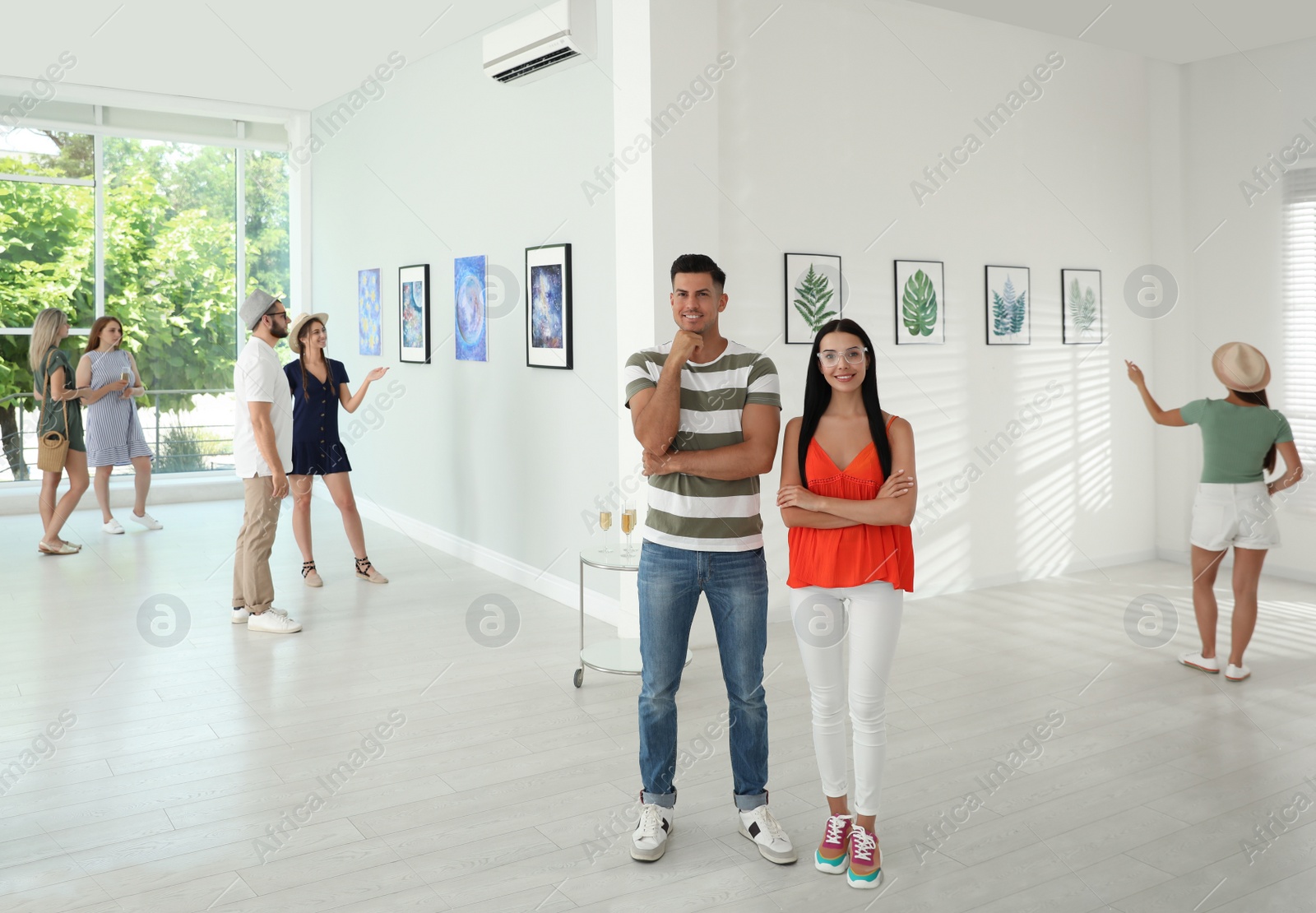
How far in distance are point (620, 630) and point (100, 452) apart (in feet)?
16.2

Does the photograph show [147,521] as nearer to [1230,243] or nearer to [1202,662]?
[1202,662]

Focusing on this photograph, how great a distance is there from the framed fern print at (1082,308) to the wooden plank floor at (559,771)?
1.77 m

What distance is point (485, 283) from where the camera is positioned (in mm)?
6586

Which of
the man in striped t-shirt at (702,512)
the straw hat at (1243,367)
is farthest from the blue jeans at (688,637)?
the straw hat at (1243,367)

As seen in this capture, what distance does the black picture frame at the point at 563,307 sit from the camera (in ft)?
18.7

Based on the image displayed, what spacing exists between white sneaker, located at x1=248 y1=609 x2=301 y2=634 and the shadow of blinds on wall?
19.4 ft

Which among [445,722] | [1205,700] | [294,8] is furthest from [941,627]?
[294,8]

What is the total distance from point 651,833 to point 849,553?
980 mm

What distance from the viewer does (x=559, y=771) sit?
3568mm

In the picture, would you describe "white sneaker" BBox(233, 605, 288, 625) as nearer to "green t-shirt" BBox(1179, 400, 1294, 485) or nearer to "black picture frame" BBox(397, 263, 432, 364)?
"black picture frame" BBox(397, 263, 432, 364)

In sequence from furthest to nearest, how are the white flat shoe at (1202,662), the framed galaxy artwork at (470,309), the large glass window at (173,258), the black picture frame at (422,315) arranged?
the large glass window at (173,258) < the black picture frame at (422,315) < the framed galaxy artwork at (470,309) < the white flat shoe at (1202,662)

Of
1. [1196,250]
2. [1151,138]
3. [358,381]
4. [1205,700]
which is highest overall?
[1151,138]

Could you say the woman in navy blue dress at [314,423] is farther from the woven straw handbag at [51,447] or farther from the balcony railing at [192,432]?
the balcony railing at [192,432]

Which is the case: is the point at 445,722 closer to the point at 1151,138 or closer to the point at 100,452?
the point at 100,452
